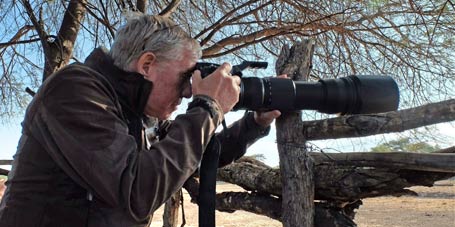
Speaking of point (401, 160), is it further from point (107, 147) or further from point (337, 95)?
point (107, 147)

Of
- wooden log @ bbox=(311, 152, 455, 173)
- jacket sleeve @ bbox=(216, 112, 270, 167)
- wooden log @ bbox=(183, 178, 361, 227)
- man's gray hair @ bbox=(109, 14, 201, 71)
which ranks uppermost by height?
man's gray hair @ bbox=(109, 14, 201, 71)

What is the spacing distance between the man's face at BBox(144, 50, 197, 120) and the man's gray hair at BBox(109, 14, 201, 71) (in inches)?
0.7

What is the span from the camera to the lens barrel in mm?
1346

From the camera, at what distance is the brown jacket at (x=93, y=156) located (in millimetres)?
917

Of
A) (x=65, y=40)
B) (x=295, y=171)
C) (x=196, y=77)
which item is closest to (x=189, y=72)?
(x=196, y=77)

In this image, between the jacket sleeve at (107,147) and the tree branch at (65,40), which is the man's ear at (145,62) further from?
the tree branch at (65,40)

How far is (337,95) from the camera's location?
1.38 m

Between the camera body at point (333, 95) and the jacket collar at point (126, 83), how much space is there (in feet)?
1.13

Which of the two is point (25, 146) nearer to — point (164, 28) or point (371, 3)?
point (164, 28)

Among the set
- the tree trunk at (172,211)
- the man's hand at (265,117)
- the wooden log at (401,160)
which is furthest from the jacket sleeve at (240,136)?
the tree trunk at (172,211)

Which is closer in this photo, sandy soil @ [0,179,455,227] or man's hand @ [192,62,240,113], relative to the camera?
man's hand @ [192,62,240,113]

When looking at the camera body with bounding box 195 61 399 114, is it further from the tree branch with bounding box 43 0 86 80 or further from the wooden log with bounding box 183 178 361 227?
the tree branch with bounding box 43 0 86 80

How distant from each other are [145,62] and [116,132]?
21 centimetres

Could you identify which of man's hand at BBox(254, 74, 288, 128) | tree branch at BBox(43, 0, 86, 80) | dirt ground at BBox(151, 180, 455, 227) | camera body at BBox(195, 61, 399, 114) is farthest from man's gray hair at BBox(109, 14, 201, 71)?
dirt ground at BBox(151, 180, 455, 227)
